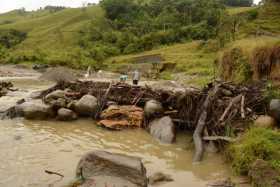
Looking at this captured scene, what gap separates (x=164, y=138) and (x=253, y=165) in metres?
4.58

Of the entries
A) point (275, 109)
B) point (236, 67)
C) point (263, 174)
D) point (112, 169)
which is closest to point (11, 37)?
point (236, 67)

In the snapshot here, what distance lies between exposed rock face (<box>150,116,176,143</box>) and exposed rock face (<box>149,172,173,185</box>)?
3310 millimetres

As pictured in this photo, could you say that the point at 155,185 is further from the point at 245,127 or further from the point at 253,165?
the point at 245,127

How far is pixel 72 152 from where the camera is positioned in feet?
33.7

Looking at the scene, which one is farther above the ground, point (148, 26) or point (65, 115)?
point (148, 26)

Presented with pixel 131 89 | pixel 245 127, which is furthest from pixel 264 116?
pixel 131 89

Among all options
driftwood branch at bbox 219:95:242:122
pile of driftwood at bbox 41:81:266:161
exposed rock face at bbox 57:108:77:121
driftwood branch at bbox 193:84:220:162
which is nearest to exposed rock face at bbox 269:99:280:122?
pile of driftwood at bbox 41:81:266:161

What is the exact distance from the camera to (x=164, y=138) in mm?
11531

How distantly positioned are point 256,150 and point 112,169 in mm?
3355

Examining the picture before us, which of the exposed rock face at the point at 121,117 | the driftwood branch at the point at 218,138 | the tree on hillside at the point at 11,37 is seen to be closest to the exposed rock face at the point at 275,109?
the driftwood branch at the point at 218,138

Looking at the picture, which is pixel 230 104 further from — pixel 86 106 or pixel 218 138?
pixel 86 106

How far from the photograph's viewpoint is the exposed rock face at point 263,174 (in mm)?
6715

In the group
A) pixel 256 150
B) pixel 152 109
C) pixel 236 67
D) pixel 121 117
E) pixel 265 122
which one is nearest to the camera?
pixel 256 150

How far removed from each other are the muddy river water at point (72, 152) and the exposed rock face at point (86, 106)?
1.58 ft
